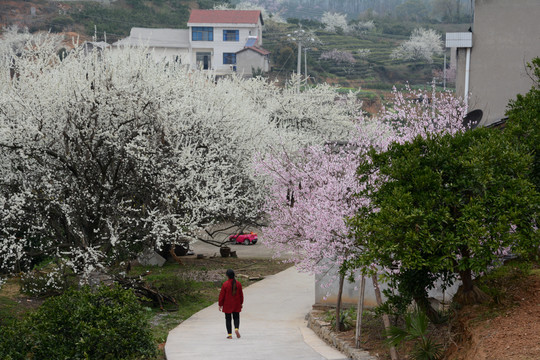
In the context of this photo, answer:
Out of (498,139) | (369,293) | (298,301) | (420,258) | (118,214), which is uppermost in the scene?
(498,139)

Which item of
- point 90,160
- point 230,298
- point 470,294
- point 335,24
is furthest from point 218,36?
point 470,294

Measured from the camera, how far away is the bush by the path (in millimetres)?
11273

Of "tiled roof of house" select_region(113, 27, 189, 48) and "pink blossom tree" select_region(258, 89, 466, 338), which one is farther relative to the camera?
"tiled roof of house" select_region(113, 27, 189, 48)

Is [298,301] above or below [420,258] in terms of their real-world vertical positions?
below

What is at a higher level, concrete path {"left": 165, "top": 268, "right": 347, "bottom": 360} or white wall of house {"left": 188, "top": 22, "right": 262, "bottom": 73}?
white wall of house {"left": 188, "top": 22, "right": 262, "bottom": 73}

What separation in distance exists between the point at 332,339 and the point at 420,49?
326 ft

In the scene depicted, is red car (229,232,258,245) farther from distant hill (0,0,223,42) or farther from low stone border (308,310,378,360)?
distant hill (0,0,223,42)

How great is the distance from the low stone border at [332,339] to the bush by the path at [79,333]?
11.4 ft

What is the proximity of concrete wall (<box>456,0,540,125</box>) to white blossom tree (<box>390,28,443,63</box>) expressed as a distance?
8303 cm

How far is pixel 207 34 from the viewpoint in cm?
9588

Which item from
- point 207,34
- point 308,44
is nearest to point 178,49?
point 207,34

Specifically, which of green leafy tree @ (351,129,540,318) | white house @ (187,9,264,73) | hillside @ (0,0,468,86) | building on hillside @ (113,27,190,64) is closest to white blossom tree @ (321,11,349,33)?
hillside @ (0,0,468,86)

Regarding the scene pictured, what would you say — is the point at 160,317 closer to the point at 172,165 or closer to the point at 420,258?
the point at 172,165

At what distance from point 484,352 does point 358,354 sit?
3013 millimetres
